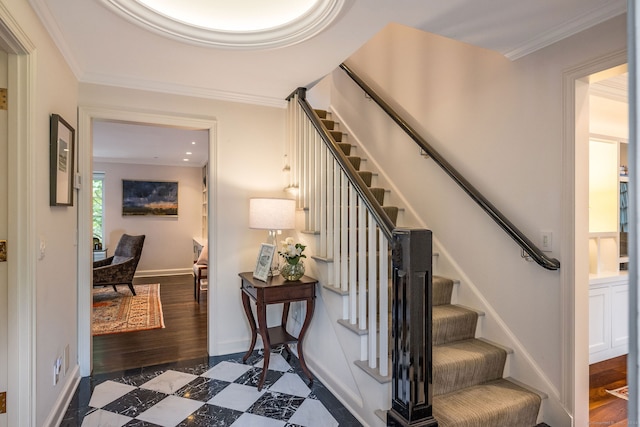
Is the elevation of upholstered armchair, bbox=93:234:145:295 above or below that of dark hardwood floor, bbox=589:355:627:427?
above

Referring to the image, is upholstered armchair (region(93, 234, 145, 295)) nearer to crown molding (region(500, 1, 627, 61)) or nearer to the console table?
the console table

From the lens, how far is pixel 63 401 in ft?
7.50

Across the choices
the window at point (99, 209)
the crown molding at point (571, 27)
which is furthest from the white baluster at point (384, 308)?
the window at point (99, 209)

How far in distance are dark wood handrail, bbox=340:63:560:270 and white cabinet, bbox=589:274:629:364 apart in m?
1.31

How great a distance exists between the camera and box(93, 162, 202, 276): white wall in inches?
283

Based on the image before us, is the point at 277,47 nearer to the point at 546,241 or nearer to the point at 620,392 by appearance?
the point at 546,241

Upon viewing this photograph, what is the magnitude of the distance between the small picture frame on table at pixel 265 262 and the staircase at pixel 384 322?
1.18 ft

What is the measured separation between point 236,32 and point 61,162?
134 cm

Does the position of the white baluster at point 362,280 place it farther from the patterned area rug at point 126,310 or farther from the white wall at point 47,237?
the patterned area rug at point 126,310

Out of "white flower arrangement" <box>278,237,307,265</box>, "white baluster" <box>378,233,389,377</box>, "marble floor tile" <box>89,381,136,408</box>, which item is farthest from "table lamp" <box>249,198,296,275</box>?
"marble floor tile" <box>89,381,136,408</box>

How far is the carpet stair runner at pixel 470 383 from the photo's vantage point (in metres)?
1.94

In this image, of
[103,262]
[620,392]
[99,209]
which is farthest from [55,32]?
[99,209]

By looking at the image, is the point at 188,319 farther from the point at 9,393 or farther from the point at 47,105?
the point at 47,105

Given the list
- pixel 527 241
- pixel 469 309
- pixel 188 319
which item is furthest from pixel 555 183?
pixel 188 319
